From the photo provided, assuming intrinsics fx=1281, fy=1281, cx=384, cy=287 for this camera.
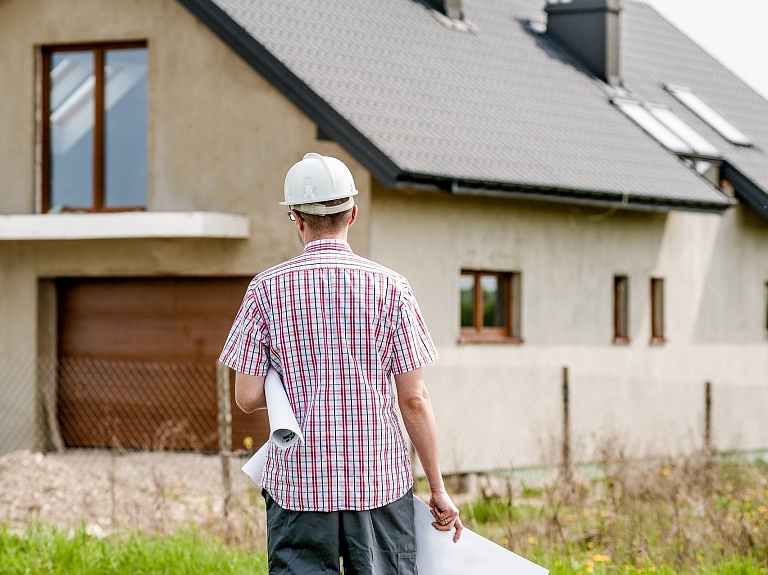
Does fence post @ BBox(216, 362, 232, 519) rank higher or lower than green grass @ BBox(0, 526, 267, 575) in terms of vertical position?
higher

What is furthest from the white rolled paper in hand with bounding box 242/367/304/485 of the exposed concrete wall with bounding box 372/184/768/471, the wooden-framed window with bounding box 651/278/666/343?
the wooden-framed window with bounding box 651/278/666/343

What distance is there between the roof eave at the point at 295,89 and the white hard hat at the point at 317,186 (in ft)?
24.4

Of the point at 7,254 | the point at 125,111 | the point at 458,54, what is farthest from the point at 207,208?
the point at 458,54

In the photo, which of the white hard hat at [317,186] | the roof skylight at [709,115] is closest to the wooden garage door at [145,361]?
Result: the roof skylight at [709,115]

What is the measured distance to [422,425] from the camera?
383 cm

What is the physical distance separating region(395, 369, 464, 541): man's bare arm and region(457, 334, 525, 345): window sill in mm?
8986

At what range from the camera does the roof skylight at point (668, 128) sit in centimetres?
1608

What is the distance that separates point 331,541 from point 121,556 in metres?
3.42

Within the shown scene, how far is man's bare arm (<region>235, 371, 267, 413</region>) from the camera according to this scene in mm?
3799

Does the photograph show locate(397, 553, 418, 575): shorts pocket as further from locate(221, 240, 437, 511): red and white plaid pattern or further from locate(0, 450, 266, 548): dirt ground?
locate(0, 450, 266, 548): dirt ground

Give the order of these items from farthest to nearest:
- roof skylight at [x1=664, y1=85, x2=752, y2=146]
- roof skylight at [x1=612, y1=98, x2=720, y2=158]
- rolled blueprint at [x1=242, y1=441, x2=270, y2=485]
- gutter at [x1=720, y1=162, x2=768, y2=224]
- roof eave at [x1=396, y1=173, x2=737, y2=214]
A: 1. roof skylight at [x1=664, y1=85, x2=752, y2=146]
2. roof skylight at [x1=612, y1=98, x2=720, y2=158]
3. gutter at [x1=720, y1=162, x2=768, y2=224]
4. roof eave at [x1=396, y1=173, x2=737, y2=214]
5. rolled blueprint at [x1=242, y1=441, x2=270, y2=485]

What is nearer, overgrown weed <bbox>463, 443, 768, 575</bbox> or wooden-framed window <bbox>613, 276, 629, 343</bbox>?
overgrown weed <bbox>463, 443, 768, 575</bbox>

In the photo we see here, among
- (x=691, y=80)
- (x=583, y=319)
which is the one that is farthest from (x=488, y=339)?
(x=691, y=80)

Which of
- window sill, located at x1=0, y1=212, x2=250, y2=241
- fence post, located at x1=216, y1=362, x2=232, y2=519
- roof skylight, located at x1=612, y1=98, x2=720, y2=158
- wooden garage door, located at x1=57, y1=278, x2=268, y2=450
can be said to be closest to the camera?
fence post, located at x1=216, y1=362, x2=232, y2=519
